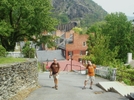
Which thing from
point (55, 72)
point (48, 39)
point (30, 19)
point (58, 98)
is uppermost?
point (30, 19)

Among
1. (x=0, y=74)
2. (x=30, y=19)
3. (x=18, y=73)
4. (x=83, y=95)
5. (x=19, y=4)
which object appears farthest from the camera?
(x=30, y=19)

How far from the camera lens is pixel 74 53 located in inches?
2360

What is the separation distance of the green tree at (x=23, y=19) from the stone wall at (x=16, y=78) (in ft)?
36.5

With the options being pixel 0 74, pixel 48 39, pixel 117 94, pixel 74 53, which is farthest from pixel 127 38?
pixel 0 74

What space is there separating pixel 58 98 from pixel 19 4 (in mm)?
15127

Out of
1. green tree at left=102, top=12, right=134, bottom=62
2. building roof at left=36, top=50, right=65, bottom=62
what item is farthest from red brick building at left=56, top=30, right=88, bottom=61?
green tree at left=102, top=12, right=134, bottom=62

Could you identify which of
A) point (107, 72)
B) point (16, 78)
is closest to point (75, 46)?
point (107, 72)

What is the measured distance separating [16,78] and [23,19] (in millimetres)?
16663

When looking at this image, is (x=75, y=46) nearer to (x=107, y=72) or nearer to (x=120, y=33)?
A: (x=120, y=33)

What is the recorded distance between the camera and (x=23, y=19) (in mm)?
28453

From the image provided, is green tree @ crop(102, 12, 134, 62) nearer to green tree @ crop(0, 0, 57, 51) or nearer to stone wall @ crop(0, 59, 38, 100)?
green tree @ crop(0, 0, 57, 51)

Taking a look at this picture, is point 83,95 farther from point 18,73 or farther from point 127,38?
point 127,38

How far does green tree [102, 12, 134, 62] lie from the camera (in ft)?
192

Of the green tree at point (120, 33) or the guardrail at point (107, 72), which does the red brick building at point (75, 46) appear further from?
the guardrail at point (107, 72)
